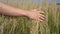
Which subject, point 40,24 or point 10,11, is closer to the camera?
point 10,11

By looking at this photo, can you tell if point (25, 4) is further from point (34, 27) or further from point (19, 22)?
point (34, 27)

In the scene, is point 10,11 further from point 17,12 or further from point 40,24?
point 40,24

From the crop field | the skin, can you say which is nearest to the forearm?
the skin

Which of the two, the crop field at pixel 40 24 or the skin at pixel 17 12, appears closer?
the skin at pixel 17 12

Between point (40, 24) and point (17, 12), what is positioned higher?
point (17, 12)

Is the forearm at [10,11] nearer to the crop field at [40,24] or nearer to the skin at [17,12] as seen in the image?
the skin at [17,12]

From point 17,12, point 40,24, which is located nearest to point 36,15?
point 17,12

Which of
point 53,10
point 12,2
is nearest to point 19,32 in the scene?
point 53,10

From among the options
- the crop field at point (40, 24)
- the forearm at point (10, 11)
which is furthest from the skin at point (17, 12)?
the crop field at point (40, 24)

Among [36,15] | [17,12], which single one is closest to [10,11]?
[17,12]

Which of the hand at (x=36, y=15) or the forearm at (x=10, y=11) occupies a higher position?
the forearm at (x=10, y=11)

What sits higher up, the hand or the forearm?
the forearm

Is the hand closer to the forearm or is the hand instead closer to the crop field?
the forearm

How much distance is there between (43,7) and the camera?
5.44 feet
